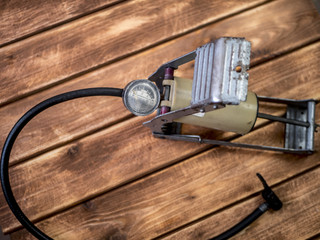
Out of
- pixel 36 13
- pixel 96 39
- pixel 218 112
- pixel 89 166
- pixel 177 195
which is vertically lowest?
pixel 177 195

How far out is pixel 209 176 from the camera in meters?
0.89

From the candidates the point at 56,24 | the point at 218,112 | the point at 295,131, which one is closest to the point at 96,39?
the point at 56,24

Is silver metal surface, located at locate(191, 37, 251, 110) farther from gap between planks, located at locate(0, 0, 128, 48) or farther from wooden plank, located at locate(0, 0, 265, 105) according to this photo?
gap between planks, located at locate(0, 0, 128, 48)

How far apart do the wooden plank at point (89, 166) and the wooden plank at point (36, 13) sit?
0.38 m

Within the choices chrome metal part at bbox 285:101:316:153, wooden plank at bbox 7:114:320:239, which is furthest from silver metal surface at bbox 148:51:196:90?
chrome metal part at bbox 285:101:316:153

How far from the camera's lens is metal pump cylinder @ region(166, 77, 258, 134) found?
0.72 m

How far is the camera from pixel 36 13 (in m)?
0.96

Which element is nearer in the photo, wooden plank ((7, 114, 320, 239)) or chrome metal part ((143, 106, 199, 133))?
chrome metal part ((143, 106, 199, 133))

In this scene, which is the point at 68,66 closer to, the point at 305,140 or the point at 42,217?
the point at 42,217

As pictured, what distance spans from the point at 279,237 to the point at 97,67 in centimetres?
72

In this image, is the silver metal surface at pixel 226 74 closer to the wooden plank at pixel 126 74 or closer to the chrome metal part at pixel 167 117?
the chrome metal part at pixel 167 117

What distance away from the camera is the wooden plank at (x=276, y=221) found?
86 cm

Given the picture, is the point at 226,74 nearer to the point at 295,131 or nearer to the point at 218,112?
the point at 218,112

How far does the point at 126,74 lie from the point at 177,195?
389mm
